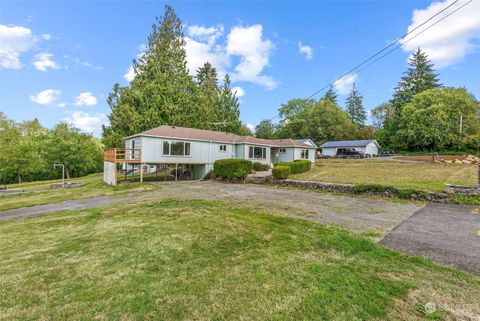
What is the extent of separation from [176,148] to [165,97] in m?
10.9

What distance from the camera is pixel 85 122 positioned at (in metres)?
44.6

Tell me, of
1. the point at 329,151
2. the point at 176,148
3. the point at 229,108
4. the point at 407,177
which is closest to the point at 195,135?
the point at 176,148

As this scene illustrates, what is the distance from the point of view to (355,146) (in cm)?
3712

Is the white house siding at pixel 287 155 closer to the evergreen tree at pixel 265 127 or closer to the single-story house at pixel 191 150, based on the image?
the single-story house at pixel 191 150

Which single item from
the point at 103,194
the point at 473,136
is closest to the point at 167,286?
the point at 103,194

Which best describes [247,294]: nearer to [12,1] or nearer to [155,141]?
[155,141]

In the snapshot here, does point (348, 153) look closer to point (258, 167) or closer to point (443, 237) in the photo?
point (258, 167)

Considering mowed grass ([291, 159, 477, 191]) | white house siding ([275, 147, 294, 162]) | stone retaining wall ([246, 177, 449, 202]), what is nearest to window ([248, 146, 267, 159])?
white house siding ([275, 147, 294, 162])

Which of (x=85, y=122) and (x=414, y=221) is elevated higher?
(x=85, y=122)

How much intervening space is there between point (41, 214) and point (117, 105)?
2073 cm

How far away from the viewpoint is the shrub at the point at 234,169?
17172 millimetres

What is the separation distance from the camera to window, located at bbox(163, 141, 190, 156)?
17.8 meters

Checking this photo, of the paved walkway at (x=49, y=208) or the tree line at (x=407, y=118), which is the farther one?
the tree line at (x=407, y=118)

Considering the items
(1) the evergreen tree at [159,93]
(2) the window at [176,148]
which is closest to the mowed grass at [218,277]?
(2) the window at [176,148]
